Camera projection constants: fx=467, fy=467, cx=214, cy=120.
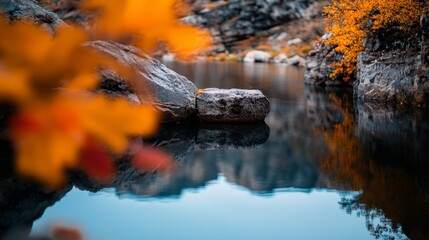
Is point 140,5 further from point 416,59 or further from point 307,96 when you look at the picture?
point 307,96

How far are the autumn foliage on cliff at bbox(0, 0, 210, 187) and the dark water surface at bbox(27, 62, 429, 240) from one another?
2421 mm

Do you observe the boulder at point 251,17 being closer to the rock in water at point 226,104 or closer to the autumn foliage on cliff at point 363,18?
the autumn foliage on cliff at point 363,18

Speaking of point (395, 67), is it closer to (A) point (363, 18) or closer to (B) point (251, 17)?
(A) point (363, 18)

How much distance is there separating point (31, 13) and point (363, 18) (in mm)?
15975

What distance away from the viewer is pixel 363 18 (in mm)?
21781

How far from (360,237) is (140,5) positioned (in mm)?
5630

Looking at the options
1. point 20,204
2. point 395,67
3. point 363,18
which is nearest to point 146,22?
point 20,204

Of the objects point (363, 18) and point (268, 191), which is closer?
point (268, 191)

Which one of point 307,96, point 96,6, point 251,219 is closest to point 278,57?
point 307,96

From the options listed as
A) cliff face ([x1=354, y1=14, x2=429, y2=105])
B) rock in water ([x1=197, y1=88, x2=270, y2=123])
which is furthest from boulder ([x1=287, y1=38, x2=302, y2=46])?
rock in water ([x1=197, y1=88, x2=270, y2=123])

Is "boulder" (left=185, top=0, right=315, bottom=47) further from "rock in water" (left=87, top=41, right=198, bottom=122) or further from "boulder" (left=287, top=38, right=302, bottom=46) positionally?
"rock in water" (left=87, top=41, right=198, bottom=122)

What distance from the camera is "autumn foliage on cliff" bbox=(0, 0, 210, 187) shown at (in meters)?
1.14

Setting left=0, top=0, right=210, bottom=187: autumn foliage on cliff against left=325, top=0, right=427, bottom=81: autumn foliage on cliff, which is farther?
left=325, top=0, right=427, bottom=81: autumn foliage on cliff

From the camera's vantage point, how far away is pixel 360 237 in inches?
241
